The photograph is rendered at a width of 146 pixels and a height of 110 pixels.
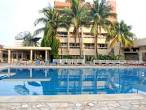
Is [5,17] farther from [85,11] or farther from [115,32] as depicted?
[115,32]

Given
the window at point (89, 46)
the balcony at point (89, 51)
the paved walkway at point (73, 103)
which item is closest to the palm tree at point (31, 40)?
the window at point (89, 46)

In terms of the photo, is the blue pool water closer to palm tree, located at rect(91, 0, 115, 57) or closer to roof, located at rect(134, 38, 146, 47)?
palm tree, located at rect(91, 0, 115, 57)

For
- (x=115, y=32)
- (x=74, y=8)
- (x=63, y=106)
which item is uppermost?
(x=74, y=8)

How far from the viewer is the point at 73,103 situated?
751cm

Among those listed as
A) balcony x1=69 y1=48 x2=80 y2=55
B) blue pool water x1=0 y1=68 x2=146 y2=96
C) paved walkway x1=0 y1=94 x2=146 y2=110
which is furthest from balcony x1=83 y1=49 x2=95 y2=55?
paved walkway x1=0 y1=94 x2=146 y2=110

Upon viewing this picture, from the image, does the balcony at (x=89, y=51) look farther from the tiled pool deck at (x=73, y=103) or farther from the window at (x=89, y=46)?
the tiled pool deck at (x=73, y=103)

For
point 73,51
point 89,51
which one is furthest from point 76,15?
point 89,51

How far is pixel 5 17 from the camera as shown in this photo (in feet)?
136

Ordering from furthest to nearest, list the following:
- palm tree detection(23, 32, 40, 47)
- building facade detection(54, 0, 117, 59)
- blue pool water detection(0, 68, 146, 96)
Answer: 1. palm tree detection(23, 32, 40, 47)
2. building facade detection(54, 0, 117, 59)
3. blue pool water detection(0, 68, 146, 96)

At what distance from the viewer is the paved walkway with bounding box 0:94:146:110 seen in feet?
24.0

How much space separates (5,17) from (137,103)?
1424 inches

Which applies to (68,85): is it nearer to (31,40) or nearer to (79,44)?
(79,44)

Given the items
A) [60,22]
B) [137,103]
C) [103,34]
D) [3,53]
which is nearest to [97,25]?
[60,22]

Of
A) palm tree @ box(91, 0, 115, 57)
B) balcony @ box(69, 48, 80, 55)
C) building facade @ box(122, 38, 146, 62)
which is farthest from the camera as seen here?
balcony @ box(69, 48, 80, 55)
